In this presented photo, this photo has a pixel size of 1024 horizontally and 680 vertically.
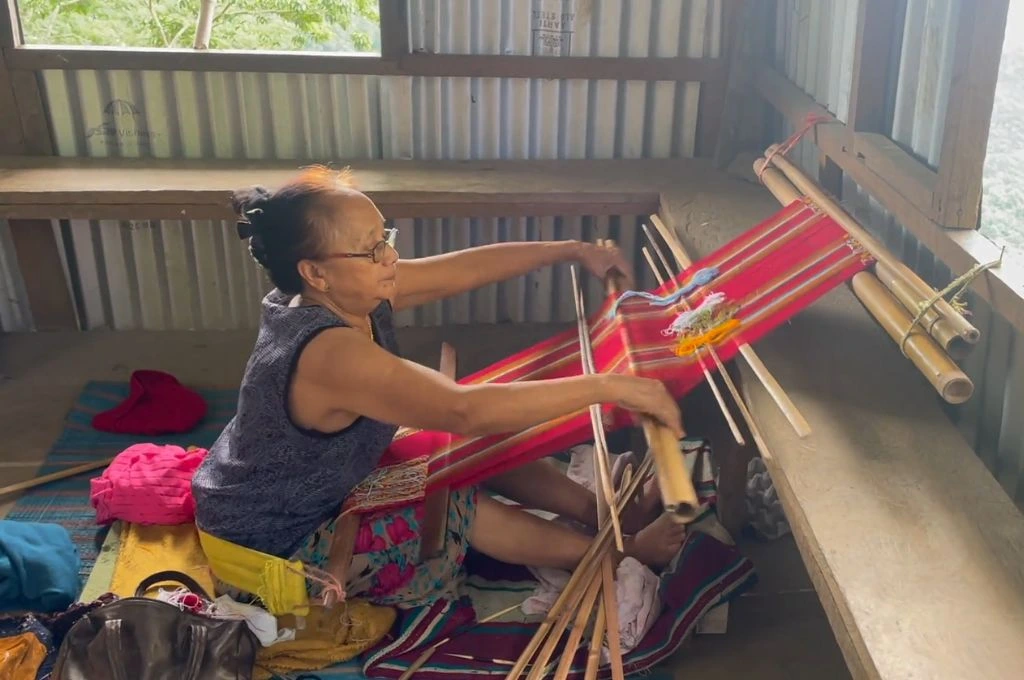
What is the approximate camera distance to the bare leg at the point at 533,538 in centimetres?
254

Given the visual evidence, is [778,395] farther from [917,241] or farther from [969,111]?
[917,241]

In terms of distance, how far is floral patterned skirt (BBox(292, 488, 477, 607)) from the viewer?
2.39 m

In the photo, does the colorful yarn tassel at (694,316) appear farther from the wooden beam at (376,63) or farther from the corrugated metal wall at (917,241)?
the wooden beam at (376,63)

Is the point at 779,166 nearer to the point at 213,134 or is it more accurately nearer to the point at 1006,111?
Result: the point at 1006,111

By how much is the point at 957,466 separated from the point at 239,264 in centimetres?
305

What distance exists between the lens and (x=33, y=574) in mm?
2637

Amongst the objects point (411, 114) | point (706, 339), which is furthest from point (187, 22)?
point (706, 339)

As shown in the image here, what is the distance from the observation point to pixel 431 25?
392 centimetres

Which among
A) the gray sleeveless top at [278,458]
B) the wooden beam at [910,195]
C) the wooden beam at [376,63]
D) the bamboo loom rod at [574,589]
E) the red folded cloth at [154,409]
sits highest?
the wooden beam at [376,63]

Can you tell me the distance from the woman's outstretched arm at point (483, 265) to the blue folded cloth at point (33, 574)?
1.10 metres

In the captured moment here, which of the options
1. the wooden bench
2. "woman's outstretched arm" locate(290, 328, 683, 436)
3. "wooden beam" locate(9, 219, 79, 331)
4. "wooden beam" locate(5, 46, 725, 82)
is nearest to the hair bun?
"woman's outstretched arm" locate(290, 328, 683, 436)

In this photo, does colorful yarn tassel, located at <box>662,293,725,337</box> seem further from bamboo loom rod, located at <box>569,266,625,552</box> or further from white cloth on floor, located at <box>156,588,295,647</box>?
white cloth on floor, located at <box>156,588,295,647</box>

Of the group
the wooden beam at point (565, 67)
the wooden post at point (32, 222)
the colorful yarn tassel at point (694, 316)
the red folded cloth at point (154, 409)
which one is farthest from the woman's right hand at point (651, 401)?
Answer: the wooden post at point (32, 222)

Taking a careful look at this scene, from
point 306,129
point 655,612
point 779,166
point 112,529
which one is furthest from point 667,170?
point 112,529
